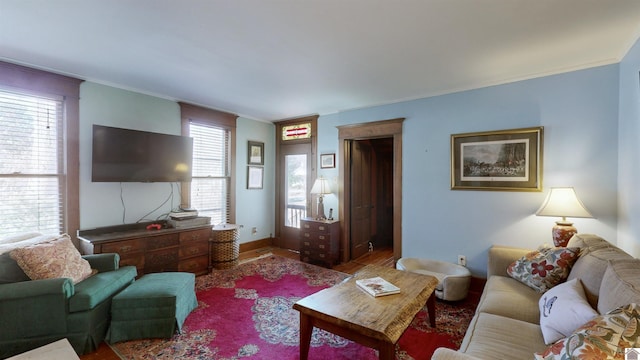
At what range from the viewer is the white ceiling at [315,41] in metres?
1.78

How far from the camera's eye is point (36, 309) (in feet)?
6.48

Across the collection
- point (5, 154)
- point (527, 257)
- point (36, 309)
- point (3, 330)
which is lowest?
point (3, 330)

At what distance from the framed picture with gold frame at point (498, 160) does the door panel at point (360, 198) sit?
5.25 ft

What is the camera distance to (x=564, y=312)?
4.62 ft

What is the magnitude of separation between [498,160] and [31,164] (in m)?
5.03

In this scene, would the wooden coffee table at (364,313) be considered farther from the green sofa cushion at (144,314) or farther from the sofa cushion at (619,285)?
the green sofa cushion at (144,314)

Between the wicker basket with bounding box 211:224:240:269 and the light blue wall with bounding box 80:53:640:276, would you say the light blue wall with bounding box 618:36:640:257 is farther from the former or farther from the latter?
the wicker basket with bounding box 211:224:240:269

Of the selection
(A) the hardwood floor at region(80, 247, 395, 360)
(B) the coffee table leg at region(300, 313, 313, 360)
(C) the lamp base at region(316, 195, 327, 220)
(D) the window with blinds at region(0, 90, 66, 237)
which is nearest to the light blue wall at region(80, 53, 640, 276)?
(D) the window with blinds at region(0, 90, 66, 237)

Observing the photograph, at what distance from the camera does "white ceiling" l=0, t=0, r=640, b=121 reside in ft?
5.83

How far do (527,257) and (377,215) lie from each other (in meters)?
3.16

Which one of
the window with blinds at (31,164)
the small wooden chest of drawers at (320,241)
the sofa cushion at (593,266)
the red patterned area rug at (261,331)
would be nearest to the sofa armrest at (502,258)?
the red patterned area rug at (261,331)

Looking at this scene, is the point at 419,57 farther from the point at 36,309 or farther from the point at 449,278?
the point at 36,309

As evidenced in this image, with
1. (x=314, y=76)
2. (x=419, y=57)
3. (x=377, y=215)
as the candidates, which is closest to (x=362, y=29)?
(x=419, y=57)

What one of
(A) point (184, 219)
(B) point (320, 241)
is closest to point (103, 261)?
(A) point (184, 219)
